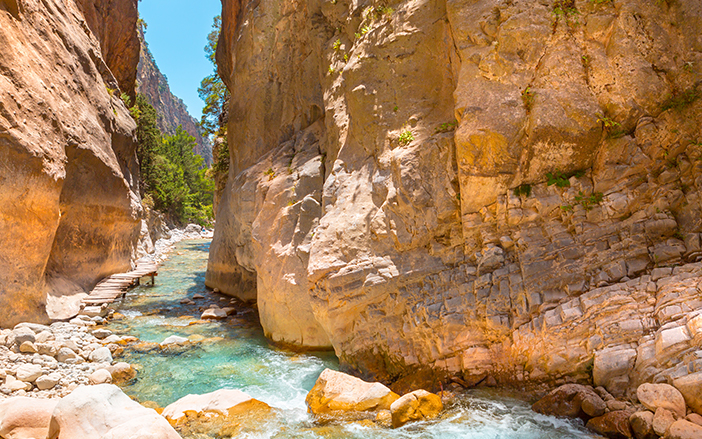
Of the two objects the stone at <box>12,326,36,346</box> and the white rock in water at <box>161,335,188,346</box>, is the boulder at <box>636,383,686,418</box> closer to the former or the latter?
the white rock in water at <box>161,335,188,346</box>

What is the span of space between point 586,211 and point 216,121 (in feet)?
74.7

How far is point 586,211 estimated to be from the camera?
6859 mm

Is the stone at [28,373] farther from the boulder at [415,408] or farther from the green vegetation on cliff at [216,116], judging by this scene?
Result: the green vegetation on cliff at [216,116]

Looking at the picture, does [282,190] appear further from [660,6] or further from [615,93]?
[660,6]

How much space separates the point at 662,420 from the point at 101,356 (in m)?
10.2

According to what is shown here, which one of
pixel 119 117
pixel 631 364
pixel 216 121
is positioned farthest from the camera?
pixel 216 121

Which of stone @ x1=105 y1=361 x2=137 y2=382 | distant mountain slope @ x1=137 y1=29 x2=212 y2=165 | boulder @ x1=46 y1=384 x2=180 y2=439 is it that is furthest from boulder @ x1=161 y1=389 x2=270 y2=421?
distant mountain slope @ x1=137 y1=29 x2=212 y2=165

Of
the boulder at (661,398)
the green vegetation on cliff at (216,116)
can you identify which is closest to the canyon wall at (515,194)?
the boulder at (661,398)

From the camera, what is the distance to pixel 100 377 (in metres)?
7.84

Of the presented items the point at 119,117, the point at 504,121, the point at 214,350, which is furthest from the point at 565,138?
the point at 119,117

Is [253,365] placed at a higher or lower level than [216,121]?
lower

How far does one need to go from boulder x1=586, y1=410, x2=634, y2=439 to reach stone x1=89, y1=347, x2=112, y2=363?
9405 millimetres

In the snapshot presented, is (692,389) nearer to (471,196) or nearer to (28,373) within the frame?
(471,196)

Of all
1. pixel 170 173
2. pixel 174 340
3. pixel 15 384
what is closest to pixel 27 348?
pixel 15 384
